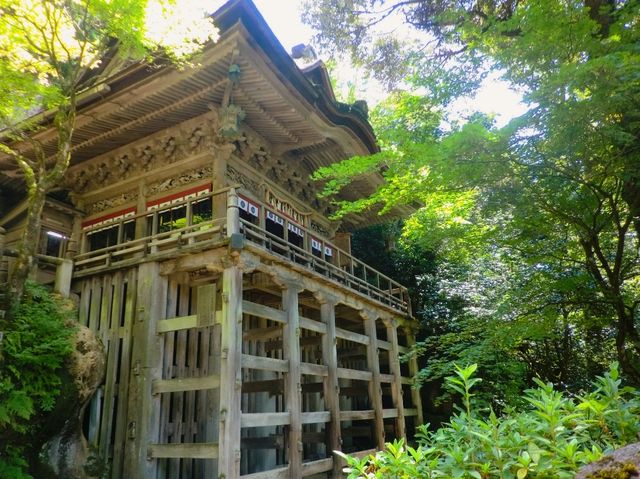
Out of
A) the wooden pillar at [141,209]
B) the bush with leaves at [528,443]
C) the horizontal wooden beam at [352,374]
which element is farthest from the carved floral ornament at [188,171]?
the bush with leaves at [528,443]

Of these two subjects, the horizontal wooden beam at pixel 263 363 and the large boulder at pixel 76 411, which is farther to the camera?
the horizontal wooden beam at pixel 263 363

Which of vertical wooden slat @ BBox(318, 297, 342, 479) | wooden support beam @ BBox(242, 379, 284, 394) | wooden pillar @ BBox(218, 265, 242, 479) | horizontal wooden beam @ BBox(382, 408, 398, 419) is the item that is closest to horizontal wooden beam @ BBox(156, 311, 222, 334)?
wooden pillar @ BBox(218, 265, 242, 479)

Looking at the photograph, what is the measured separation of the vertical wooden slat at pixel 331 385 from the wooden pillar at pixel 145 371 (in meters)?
3.20

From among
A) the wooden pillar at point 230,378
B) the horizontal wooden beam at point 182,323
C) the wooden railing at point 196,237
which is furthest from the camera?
the wooden railing at point 196,237

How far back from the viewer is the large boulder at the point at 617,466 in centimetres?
159

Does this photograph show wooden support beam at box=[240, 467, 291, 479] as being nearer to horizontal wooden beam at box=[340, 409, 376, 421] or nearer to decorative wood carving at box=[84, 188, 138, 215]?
horizontal wooden beam at box=[340, 409, 376, 421]

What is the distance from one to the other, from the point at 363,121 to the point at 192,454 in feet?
25.5

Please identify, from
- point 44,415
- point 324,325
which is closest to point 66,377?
point 44,415

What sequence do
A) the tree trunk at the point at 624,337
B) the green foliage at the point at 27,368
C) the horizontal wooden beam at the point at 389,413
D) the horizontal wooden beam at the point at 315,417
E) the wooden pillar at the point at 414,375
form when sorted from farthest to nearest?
the wooden pillar at the point at 414,375, the horizontal wooden beam at the point at 389,413, the horizontal wooden beam at the point at 315,417, the green foliage at the point at 27,368, the tree trunk at the point at 624,337

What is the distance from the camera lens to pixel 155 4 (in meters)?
6.54

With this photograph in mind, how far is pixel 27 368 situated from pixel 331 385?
16.9 ft

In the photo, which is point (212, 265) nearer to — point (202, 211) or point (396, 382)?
point (202, 211)

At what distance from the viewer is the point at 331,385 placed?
8844 millimetres

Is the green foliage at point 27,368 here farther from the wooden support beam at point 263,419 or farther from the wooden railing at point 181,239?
the wooden support beam at point 263,419
